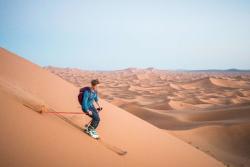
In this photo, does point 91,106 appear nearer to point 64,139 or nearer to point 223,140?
point 64,139

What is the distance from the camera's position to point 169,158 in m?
6.69

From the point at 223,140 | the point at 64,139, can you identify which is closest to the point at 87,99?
the point at 64,139

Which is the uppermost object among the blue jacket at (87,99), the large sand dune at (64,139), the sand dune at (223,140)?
the blue jacket at (87,99)

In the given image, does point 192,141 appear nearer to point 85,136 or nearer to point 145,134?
point 145,134

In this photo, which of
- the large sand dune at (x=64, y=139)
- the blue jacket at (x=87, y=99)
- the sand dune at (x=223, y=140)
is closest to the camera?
the large sand dune at (x=64, y=139)

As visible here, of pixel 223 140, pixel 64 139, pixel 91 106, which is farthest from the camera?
pixel 223 140

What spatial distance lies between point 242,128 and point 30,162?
37.4ft

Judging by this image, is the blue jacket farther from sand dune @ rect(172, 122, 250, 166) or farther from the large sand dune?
sand dune @ rect(172, 122, 250, 166)

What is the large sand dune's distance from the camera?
4.02 metres

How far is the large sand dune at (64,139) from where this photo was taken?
13.2 feet

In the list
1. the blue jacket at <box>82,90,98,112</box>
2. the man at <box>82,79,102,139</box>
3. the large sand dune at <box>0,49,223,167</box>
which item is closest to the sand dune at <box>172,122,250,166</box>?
the large sand dune at <box>0,49,223,167</box>

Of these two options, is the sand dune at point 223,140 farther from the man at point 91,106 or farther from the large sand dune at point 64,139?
the man at point 91,106

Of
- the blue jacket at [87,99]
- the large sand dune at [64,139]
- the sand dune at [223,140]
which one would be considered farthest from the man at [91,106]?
the sand dune at [223,140]

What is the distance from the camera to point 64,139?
4.86 metres
